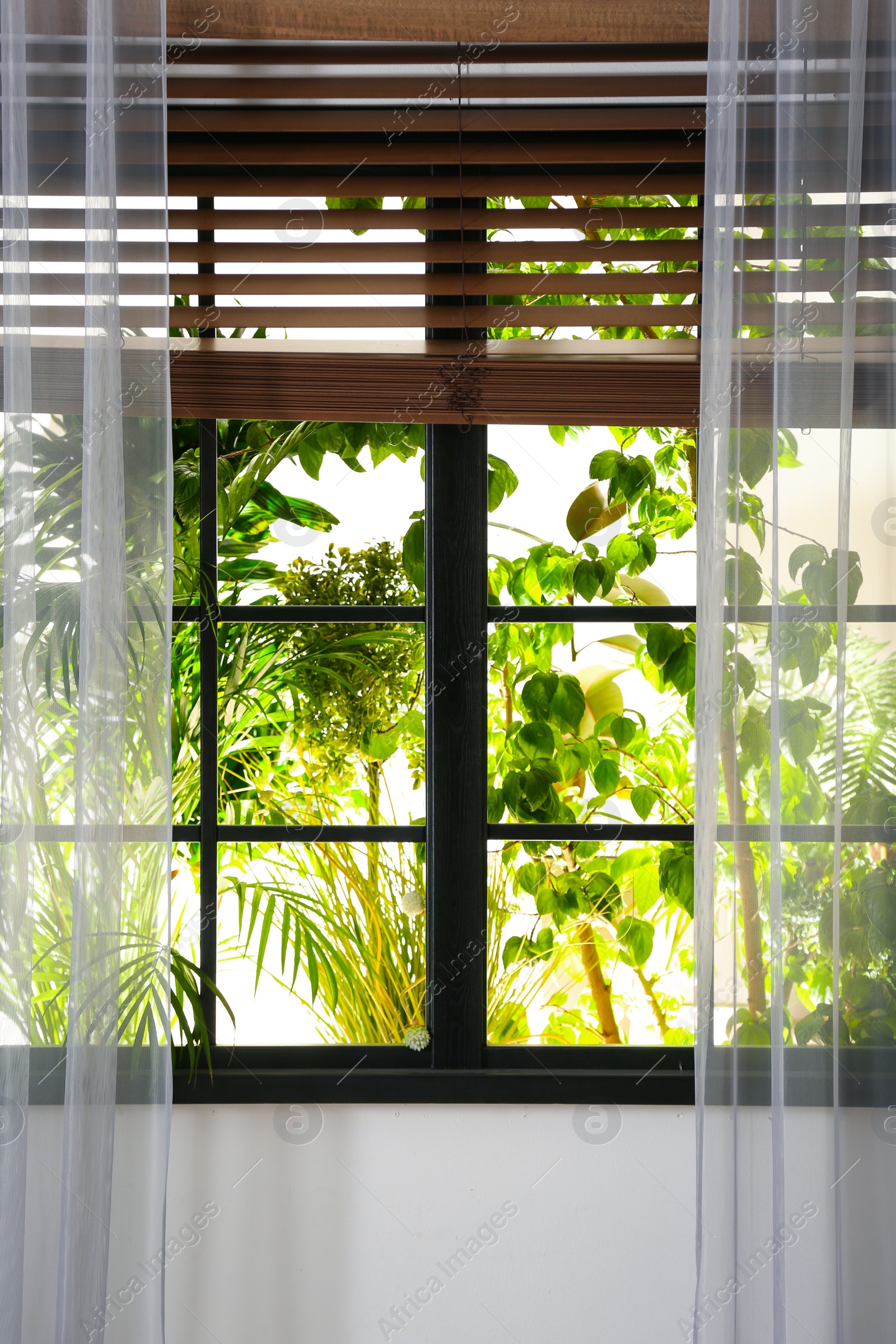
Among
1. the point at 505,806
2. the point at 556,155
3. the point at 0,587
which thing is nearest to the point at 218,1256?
the point at 505,806

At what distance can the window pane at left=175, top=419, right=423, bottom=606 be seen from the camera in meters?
1.59

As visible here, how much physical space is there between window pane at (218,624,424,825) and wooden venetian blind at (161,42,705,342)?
56 centimetres

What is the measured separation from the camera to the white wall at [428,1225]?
139cm

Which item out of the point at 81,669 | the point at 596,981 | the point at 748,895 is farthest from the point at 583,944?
the point at 81,669

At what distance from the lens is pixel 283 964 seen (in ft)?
5.10

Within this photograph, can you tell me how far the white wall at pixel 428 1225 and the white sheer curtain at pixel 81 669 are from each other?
343 millimetres

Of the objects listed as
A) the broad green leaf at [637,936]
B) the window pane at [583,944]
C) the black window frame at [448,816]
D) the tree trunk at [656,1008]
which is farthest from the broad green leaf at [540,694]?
the tree trunk at [656,1008]

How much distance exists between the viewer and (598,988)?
1625 millimetres

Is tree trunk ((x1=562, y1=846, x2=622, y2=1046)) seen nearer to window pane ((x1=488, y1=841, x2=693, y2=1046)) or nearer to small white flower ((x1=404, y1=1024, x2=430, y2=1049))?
window pane ((x1=488, y1=841, x2=693, y2=1046))

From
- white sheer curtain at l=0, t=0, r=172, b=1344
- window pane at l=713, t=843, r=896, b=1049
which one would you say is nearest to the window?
white sheer curtain at l=0, t=0, r=172, b=1344

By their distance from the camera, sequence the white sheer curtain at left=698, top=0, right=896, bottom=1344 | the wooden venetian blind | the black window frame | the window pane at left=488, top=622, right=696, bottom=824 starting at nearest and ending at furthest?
the white sheer curtain at left=698, top=0, right=896, bottom=1344, the wooden venetian blind, the black window frame, the window pane at left=488, top=622, right=696, bottom=824

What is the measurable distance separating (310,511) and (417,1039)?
3.24 ft

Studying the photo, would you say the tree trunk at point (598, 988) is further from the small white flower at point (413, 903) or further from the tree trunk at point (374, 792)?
the tree trunk at point (374, 792)

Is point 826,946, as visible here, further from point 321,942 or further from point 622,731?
point 321,942
